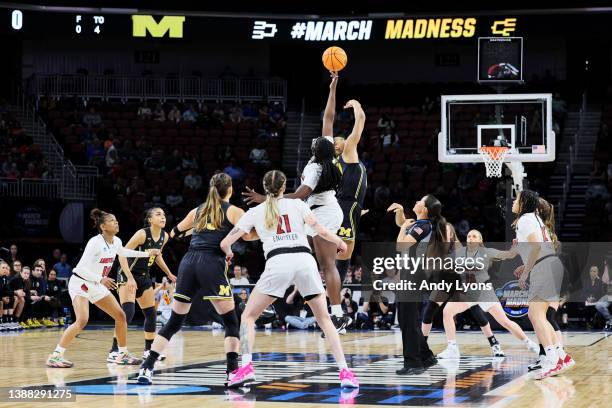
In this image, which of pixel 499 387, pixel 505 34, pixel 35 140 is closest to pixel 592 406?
pixel 499 387

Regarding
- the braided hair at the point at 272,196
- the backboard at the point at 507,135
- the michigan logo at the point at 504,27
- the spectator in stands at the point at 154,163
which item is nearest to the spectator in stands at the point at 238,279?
the backboard at the point at 507,135

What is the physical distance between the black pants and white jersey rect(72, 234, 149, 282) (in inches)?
142

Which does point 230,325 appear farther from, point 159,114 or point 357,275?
point 159,114

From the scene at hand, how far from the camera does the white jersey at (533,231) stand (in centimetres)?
1061

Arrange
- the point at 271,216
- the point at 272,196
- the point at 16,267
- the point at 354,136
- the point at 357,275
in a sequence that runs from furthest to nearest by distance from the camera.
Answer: the point at 357,275, the point at 16,267, the point at 354,136, the point at 272,196, the point at 271,216

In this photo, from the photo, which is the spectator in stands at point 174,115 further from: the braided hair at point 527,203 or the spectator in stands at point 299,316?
the braided hair at point 527,203

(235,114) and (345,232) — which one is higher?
(235,114)

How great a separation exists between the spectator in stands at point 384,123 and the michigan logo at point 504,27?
397 cm

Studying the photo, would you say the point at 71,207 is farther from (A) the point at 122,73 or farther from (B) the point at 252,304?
(B) the point at 252,304

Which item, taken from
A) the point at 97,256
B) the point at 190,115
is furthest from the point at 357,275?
the point at 97,256

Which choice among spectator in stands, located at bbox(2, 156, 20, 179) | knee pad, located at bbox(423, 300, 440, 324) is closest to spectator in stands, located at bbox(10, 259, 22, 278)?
spectator in stands, located at bbox(2, 156, 20, 179)

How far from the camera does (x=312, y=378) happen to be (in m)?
10.6

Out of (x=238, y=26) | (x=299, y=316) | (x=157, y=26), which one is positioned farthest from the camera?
(x=238, y=26)

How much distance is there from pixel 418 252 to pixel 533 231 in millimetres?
1391
